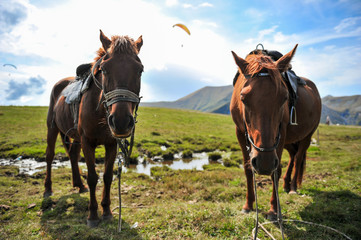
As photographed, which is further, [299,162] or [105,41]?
[299,162]

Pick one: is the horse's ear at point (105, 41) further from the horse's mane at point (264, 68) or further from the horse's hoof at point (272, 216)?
the horse's hoof at point (272, 216)

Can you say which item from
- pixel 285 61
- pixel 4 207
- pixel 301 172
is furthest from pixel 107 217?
pixel 301 172

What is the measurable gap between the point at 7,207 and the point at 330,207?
847cm

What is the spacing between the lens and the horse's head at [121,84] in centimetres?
289

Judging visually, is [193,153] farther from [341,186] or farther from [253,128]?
[253,128]

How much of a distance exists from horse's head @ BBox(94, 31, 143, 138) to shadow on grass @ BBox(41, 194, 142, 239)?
2.28 metres

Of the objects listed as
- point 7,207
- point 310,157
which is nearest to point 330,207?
point 7,207

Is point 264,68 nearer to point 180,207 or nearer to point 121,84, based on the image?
point 121,84

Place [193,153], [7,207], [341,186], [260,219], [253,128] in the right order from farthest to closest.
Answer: [193,153] → [341,186] → [7,207] → [260,219] → [253,128]

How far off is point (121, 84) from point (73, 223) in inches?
141

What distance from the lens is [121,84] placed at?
10.3ft

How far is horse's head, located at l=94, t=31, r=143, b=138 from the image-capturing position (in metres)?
2.89

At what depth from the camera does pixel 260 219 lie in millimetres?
4320

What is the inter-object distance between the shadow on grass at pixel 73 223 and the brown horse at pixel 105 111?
360 millimetres
